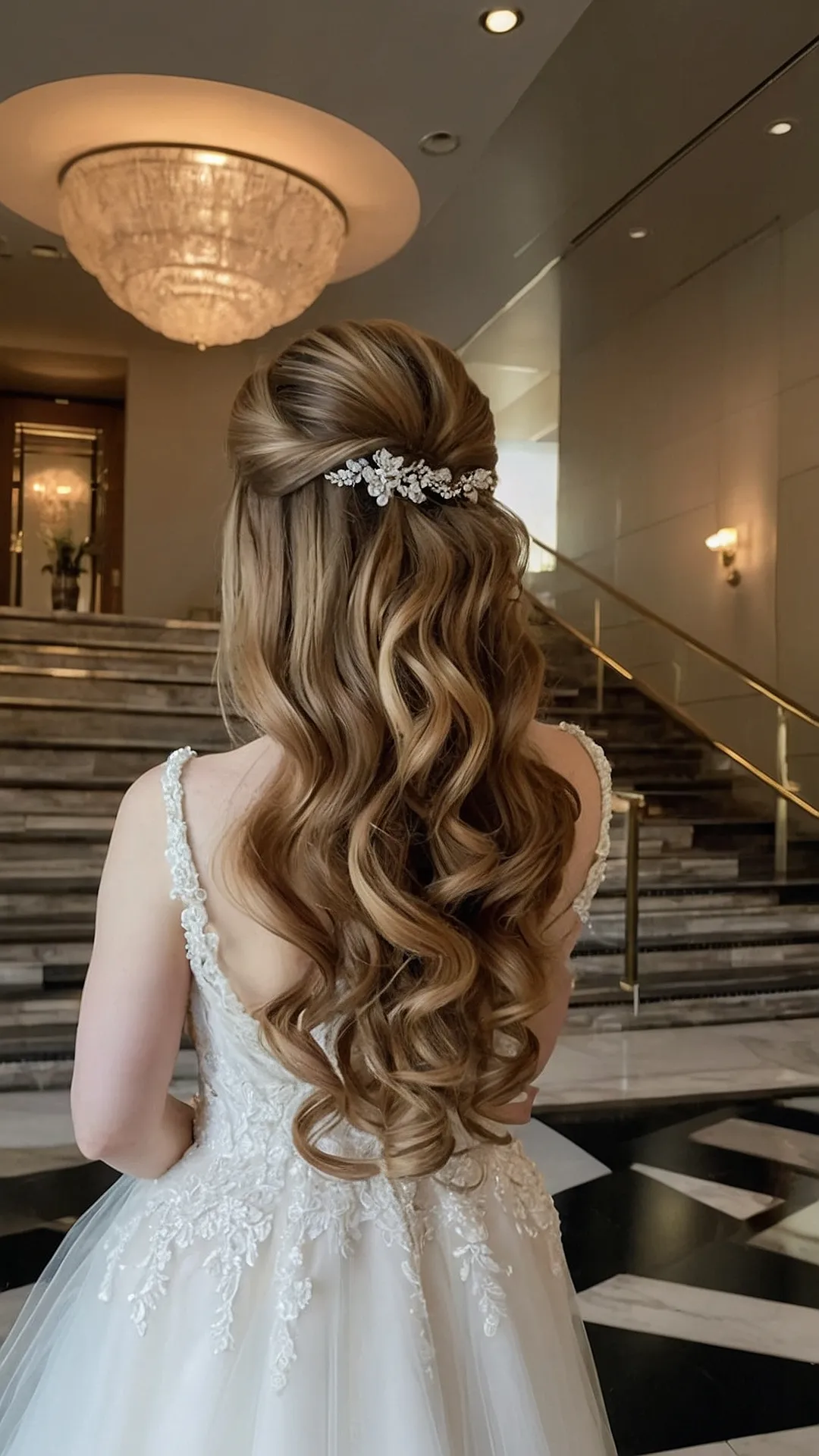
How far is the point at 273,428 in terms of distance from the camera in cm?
90

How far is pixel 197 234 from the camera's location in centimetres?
533

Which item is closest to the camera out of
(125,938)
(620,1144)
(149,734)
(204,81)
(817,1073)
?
(125,938)

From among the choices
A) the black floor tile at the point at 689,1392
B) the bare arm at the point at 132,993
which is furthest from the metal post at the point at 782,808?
the bare arm at the point at 132,993

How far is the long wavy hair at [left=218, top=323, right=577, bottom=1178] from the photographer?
0.89m

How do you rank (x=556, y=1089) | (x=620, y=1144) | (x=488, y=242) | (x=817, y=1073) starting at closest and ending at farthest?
1. (x=620, y=1144)
2. (x=556, y=1089)
3. (x=817, y=1073)
4. (x=488, y=242)

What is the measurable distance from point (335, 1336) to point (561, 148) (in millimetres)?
6548

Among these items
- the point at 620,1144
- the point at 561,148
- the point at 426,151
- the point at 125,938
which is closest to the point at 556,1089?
the point at 620,1144

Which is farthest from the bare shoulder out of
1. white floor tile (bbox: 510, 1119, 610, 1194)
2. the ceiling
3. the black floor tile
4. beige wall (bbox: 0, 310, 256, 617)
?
beige wall (bbox: 0, 310, 256, 617)

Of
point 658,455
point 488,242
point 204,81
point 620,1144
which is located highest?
point 488,242

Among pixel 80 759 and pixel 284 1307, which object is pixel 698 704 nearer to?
pixel 80 759

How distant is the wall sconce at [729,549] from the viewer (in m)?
7.55

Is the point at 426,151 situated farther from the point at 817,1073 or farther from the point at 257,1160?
the point at 257,1160

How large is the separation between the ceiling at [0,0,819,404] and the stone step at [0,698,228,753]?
305 cm

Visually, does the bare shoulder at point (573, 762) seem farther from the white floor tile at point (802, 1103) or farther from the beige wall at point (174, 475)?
the beige wall at point (174, 475)
